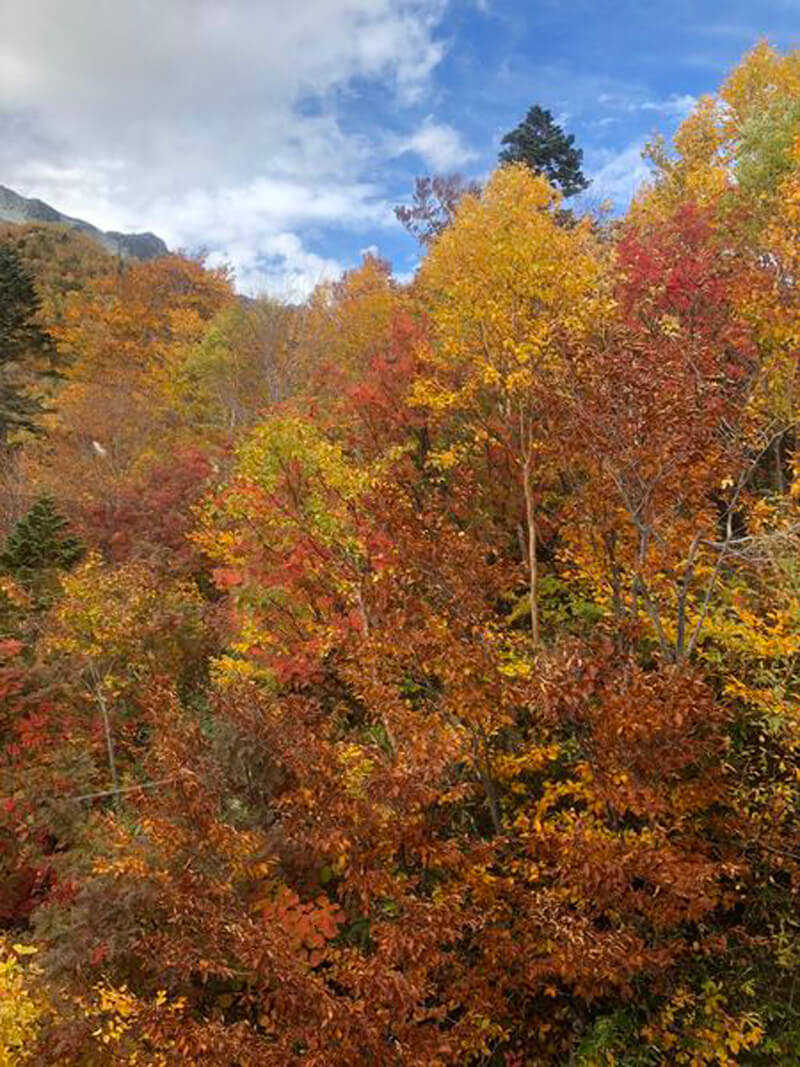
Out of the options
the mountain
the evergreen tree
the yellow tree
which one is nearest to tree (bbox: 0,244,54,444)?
the evergreen tree

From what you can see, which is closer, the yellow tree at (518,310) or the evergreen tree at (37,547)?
the yellow tree at (518,310)

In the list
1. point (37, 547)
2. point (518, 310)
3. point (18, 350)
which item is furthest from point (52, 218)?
point (518, 310)

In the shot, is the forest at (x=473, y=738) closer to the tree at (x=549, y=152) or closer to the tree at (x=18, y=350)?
the tree at (x=18, y=350)

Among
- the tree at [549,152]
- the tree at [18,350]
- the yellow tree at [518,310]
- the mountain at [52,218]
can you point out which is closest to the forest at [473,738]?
the yellow tree at [518,310]

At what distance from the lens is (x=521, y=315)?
13039mm

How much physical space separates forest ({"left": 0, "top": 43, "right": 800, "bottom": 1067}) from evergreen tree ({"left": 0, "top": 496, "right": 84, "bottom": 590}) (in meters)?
2.36

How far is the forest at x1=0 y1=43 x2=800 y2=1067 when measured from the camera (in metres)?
6.70

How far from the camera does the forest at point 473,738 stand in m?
6.70

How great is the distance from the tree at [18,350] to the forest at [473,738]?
1566 cm

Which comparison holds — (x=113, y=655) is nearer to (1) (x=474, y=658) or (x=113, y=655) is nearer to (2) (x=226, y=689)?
(2) (x=226, y=689)

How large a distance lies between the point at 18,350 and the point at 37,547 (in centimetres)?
2498

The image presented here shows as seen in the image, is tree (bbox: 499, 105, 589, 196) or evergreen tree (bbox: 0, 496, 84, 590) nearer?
evergreen tree (bbox: 0, 496, 84, 590)

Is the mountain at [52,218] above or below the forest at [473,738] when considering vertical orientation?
above

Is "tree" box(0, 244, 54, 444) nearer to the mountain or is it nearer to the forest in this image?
the forest
